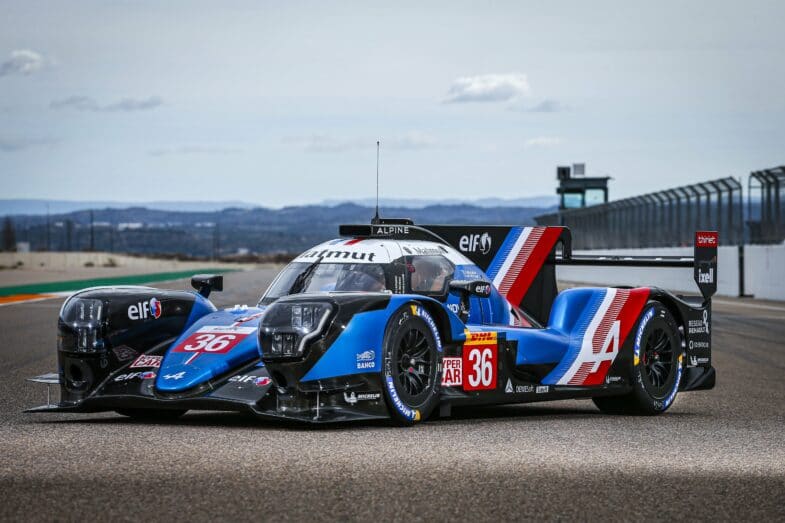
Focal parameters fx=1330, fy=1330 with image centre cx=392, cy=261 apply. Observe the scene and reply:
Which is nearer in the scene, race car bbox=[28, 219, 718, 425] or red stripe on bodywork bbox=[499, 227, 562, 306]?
race car bbox=[28, 219, 718, 425]

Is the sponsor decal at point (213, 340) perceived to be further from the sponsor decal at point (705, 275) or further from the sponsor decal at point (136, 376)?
the sponsor decal at point (705, 275)

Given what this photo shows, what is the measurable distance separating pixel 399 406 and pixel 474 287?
51.4 inches

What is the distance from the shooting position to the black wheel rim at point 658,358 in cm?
1041

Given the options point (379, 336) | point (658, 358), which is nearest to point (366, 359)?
point (379, 336)

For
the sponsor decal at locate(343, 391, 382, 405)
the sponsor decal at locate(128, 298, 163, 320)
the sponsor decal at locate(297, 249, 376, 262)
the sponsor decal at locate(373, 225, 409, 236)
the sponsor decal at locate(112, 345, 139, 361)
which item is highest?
the sponsor decal at locate(373, 225, 409, 236)

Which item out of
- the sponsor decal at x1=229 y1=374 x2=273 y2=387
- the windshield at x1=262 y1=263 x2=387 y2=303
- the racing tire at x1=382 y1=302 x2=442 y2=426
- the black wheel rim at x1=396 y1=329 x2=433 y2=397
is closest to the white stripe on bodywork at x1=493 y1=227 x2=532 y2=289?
the windshield at x1=262 y1=263 x2=387 y2=303

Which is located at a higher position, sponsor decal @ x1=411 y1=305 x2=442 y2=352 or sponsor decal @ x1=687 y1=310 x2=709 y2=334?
sponsor decal @ x1=411 y1=305 x2=442 y2=352

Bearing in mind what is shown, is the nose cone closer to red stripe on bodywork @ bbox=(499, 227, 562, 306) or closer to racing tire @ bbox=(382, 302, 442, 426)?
racing tire @ bbox=(382, 302, 442, 426)

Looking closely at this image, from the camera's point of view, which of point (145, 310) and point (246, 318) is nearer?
point (246, 318)

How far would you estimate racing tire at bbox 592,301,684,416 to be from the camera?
10.2 m

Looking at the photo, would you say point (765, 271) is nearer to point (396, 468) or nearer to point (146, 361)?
point (146, 361)

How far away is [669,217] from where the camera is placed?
4138 centimetres

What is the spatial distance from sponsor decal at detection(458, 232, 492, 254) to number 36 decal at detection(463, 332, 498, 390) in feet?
6.48

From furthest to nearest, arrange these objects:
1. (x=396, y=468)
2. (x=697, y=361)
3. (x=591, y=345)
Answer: (x=697, y=361) → (x=591, y=345) → (x=396, y=468)
